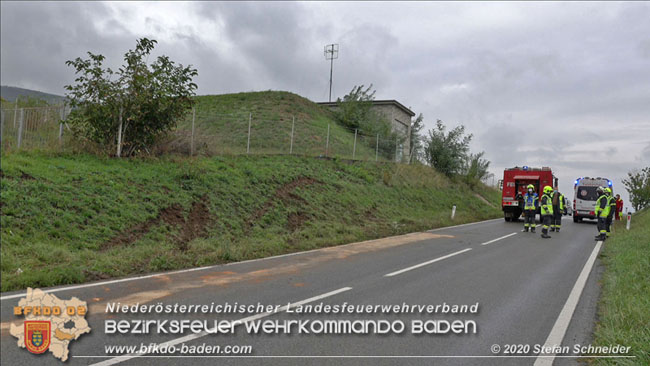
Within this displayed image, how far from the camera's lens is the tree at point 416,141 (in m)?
35.9

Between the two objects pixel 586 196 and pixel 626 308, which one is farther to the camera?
pixel 586 196

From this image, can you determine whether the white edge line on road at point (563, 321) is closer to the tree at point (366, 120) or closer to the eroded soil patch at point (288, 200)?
the eroded soil patch at point (288, 200)

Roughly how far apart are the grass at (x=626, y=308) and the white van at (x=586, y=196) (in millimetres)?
18248

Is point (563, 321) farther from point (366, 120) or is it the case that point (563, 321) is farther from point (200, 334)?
point (366, 120)

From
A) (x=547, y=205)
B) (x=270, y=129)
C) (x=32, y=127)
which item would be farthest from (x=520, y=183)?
(x=32, y=127)

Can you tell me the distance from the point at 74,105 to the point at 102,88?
1054 mm

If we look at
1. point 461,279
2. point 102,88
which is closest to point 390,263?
point 461,279

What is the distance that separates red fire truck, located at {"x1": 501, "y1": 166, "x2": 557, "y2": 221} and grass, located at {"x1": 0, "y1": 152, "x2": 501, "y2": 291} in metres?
5.04

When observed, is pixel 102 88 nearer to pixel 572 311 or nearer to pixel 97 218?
pixel 97 218

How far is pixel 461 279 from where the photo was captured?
811 centimetres

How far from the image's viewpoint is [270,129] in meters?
29.8

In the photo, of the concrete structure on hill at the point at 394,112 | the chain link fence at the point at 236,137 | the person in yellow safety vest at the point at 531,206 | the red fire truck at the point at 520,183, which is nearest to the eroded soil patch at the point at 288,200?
the chain link fence at the point at 236,137

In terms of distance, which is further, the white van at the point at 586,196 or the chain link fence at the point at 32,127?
the white van at the point at 586,196

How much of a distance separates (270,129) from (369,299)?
24.4 m
